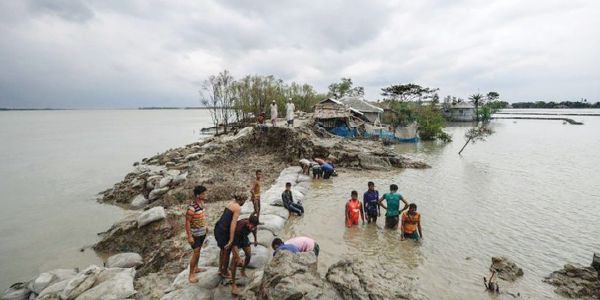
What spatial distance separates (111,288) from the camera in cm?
457

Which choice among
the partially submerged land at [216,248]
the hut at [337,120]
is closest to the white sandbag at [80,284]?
the partially submerged land at [216,248]

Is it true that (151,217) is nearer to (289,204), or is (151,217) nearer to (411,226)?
(289,204)

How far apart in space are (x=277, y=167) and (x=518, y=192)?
10.8 meters

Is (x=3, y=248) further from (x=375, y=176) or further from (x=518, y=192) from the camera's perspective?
(x=518, y=192)

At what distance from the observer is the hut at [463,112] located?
59672mm

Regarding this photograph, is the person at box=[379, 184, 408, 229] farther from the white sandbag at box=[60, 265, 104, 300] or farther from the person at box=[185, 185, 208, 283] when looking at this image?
the white sandbag at box=[60, 265, 104, 300]

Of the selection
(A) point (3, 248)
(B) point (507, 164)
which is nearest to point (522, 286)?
(A) point (3, 248)

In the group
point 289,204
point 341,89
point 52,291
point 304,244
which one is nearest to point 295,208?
point 289,204

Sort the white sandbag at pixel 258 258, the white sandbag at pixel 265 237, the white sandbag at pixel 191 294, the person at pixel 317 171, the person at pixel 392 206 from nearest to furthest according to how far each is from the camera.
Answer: the white sandbag at pixel 191 294 < the white sandbag at pixel 258 258 < the white sandbag at pixel 265 237 < the person at pixel 392 206 < the person at pixel 317 171

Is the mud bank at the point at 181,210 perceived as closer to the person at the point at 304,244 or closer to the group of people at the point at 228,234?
the group of people at the point at 228,234

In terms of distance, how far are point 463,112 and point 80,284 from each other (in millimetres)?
68789

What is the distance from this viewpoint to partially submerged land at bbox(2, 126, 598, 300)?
10.5ft

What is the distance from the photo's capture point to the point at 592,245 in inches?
287

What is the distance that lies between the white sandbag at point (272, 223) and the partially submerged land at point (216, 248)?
3 cm
